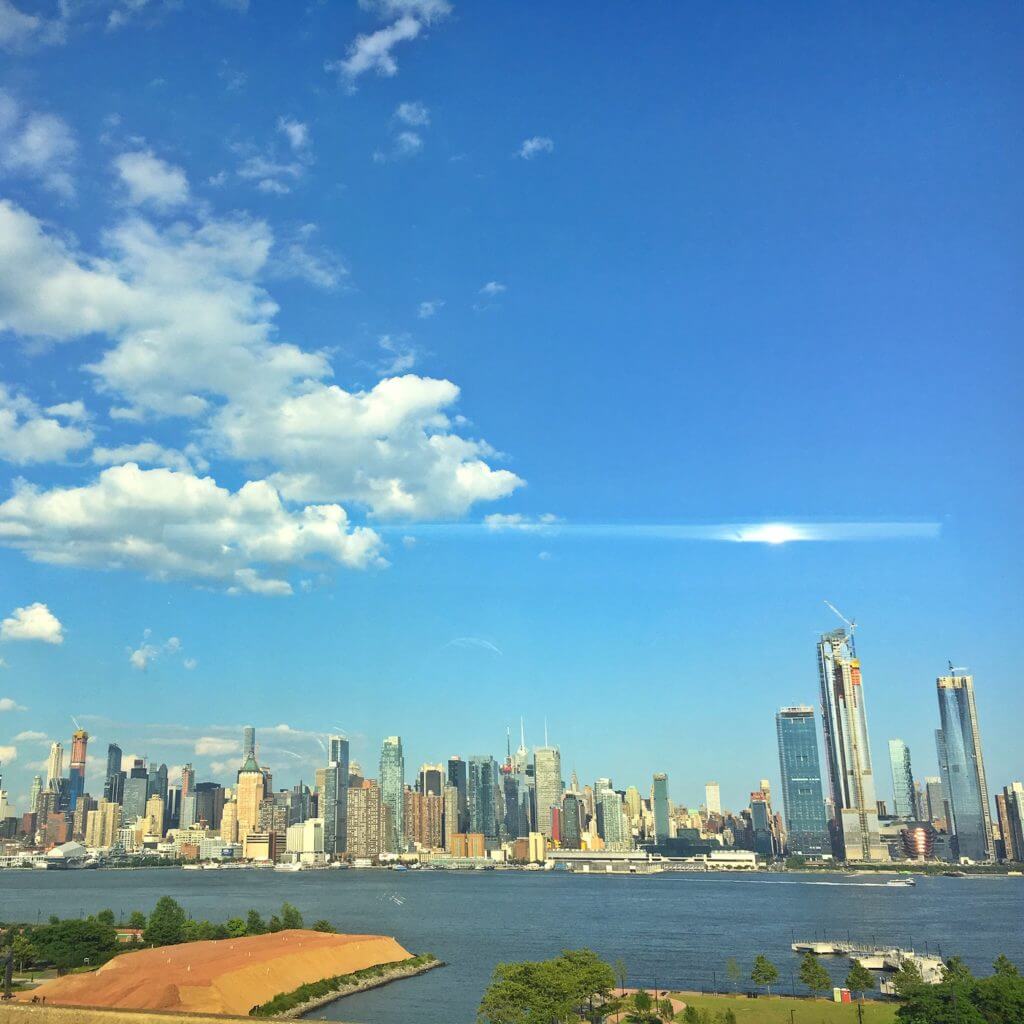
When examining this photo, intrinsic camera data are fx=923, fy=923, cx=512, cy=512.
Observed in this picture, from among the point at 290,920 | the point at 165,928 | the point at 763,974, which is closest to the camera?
the point at 763,974

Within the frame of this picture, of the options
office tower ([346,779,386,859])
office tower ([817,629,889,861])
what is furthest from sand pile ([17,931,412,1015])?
office tower ([346,779,386,859])

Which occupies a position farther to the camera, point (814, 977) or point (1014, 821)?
point (1014, 821)

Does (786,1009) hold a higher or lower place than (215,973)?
lower

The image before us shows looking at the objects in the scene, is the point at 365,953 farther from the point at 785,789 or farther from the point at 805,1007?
the point at 785,789

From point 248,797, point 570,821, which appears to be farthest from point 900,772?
point 248,797

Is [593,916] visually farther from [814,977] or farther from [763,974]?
[814,977]

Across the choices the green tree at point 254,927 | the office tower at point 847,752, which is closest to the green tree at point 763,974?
the green tree at point 254,927
